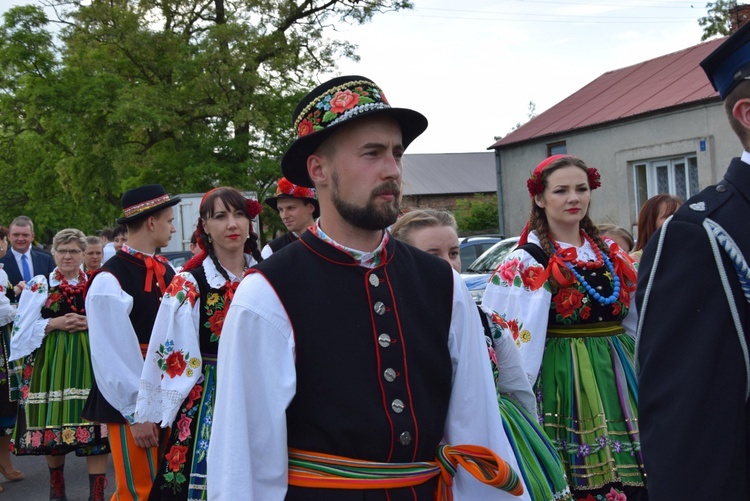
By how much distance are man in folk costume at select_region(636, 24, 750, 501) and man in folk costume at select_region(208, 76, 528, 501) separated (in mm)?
535

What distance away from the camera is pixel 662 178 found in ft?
66.7

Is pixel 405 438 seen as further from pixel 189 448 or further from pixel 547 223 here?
pixel 547 223

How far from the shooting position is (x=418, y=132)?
259cm

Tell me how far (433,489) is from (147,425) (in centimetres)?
282

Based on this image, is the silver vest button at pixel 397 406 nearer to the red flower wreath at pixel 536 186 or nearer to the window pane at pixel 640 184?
the red flower wreath at pixel 536 186

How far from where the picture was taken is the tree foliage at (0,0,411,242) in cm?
2042

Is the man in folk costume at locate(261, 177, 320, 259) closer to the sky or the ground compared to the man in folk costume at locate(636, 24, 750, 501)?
closer to the sky

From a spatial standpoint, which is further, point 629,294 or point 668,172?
point 668,172

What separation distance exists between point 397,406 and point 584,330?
2368 millimetres

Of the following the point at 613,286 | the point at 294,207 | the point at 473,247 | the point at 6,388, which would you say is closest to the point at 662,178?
the point at 473,247

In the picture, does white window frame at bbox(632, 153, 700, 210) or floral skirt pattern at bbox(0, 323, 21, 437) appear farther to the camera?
white window frame at bbox(632, 153, 700, 210)

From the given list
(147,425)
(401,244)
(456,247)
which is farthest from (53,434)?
(401,244)

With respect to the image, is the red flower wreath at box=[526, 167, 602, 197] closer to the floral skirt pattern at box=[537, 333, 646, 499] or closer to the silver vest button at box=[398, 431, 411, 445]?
the floral skirt pattern at box=[537, 333, 646, 499]

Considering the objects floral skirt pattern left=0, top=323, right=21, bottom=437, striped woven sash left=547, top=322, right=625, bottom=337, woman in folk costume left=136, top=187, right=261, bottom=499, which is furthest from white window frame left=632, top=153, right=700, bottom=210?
woman in folk costume left=136, top=187, right=261, bottom=499
